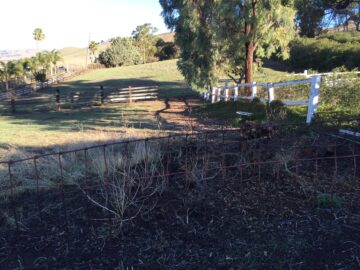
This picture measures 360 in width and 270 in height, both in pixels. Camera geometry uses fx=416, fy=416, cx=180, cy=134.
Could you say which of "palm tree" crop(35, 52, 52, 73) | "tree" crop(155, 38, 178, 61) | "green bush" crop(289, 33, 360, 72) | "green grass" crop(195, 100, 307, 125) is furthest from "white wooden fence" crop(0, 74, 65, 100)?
"green grass" crop(195, 100, 307, 125)

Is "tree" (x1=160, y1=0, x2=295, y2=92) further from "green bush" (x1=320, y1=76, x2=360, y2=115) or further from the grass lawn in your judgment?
"green bush" (x1=320, y1=76, x2=360, y2=115)

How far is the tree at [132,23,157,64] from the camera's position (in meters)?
86.9

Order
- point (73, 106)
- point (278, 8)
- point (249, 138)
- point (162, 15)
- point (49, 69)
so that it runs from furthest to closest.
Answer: point (49, 69)
point (73, 106)
point (162, 15)
point (278, 8)
point (249, 138)

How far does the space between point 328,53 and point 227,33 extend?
1811 centimetres

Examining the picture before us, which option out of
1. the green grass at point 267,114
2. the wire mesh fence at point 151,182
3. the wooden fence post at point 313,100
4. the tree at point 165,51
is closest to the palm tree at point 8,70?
the tree at point 165,51

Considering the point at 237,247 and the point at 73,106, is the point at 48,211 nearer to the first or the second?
the point at 237,247

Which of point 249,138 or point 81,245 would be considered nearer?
point 81,245

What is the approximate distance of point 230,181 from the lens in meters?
4.62

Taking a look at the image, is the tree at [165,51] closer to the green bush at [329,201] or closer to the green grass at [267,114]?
the green grass at [267,114]

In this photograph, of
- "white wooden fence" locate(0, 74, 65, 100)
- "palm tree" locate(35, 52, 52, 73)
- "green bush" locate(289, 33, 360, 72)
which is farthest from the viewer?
"palm tree" locate(35, 52, 52, 73)

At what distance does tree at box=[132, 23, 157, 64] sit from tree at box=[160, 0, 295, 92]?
64.0m

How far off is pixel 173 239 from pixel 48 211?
1.47 metres

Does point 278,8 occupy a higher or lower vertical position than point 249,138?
higher

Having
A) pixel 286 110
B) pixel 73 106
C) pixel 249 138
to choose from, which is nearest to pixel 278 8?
pixel 286 110
